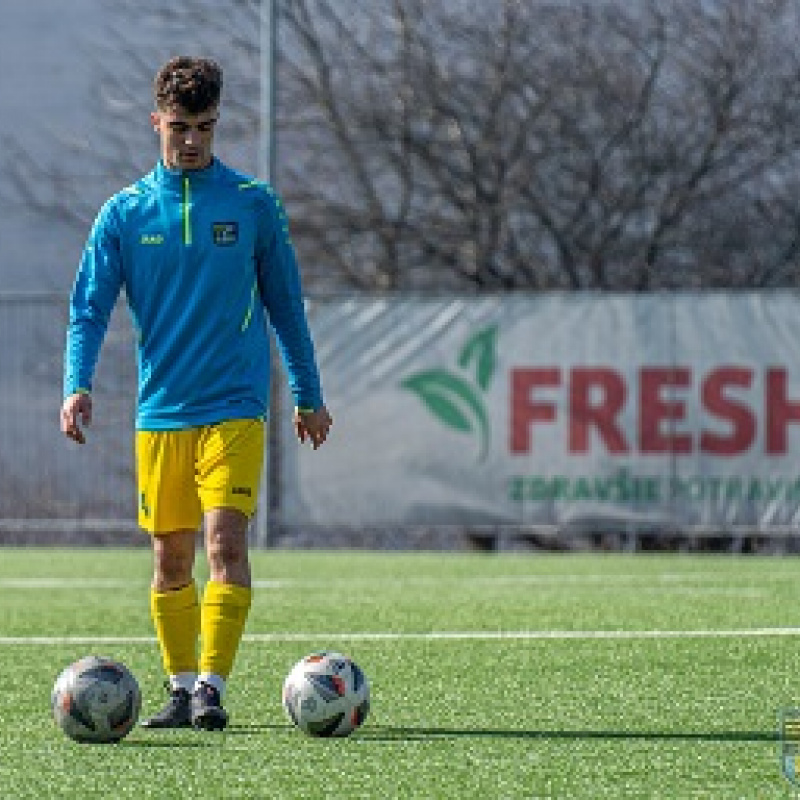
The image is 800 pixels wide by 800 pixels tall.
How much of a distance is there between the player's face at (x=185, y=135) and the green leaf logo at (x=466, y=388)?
40.3 ft

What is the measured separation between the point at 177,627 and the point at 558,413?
12151 mm

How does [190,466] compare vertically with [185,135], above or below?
below

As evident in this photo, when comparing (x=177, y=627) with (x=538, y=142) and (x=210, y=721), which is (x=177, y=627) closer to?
(x=210, y=721)

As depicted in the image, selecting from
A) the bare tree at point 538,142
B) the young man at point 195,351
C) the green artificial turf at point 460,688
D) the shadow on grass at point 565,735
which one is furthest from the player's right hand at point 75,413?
the bare tree at point 538,142

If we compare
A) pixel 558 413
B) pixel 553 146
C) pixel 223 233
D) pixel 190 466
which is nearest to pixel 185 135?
pixel 223 233

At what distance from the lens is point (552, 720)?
7.38 m

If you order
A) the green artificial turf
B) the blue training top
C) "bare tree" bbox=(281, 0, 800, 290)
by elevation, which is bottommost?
the green artificial turf

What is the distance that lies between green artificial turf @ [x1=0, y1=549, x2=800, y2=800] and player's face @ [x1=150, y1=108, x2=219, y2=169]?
170 cm

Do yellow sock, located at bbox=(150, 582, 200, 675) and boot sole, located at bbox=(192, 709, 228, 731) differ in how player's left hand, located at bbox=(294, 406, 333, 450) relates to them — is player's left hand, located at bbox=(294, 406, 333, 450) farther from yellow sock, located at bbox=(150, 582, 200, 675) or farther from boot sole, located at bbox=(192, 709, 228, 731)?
boot sole, located at bbox=(192, 709, 228, 731)

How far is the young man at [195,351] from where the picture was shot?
7441mm

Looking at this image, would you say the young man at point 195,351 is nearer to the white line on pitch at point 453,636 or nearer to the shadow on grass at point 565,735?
the shadow on grass at point 565,735

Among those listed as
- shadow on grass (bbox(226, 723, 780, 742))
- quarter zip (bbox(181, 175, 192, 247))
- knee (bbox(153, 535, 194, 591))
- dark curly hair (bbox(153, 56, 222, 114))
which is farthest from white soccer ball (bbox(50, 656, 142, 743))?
dark curly hair (bbox(153, 56, 222, 114))

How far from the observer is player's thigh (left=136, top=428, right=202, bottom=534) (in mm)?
7543

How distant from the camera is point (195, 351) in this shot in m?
7.54
